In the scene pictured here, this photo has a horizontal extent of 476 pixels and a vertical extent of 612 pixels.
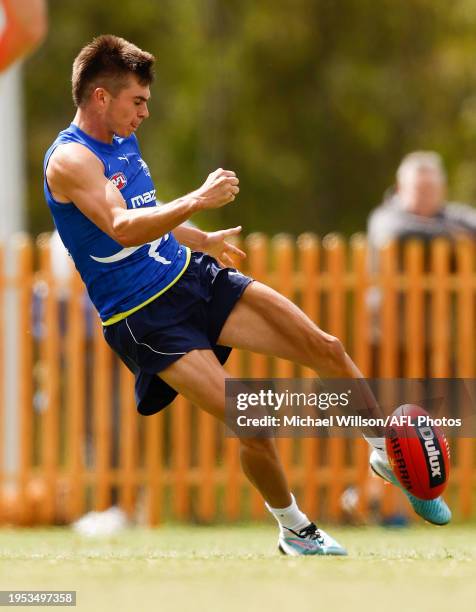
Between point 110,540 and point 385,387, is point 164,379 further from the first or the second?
point 385,387

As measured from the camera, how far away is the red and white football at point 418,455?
6.13m

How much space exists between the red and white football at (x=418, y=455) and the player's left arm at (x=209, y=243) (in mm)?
1109

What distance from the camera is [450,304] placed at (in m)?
10.5

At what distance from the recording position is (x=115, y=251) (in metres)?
6.10

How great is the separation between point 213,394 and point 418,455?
96cm

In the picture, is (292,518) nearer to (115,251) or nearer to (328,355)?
(328,355)

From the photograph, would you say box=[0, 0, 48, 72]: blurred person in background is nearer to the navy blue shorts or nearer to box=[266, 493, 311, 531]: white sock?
the navy blue shorts

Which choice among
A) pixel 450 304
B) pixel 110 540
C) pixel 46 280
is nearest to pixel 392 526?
pixel 450 304

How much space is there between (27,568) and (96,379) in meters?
4.76

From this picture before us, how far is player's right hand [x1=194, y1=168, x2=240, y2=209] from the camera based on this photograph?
5633 mm

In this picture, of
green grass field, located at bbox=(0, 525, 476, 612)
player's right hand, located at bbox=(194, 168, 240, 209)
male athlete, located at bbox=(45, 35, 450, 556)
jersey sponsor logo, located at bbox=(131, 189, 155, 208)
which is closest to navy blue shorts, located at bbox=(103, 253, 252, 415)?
male athlete, located at bbox=(45, 35, 450, 556)

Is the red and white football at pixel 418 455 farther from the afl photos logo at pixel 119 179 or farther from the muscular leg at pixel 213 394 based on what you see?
the afl photos logo at pixel 119 179

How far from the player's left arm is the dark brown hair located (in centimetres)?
77

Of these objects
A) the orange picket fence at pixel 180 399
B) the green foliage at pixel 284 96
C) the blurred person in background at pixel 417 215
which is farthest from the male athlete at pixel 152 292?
the green foliage at pixel 284 96
